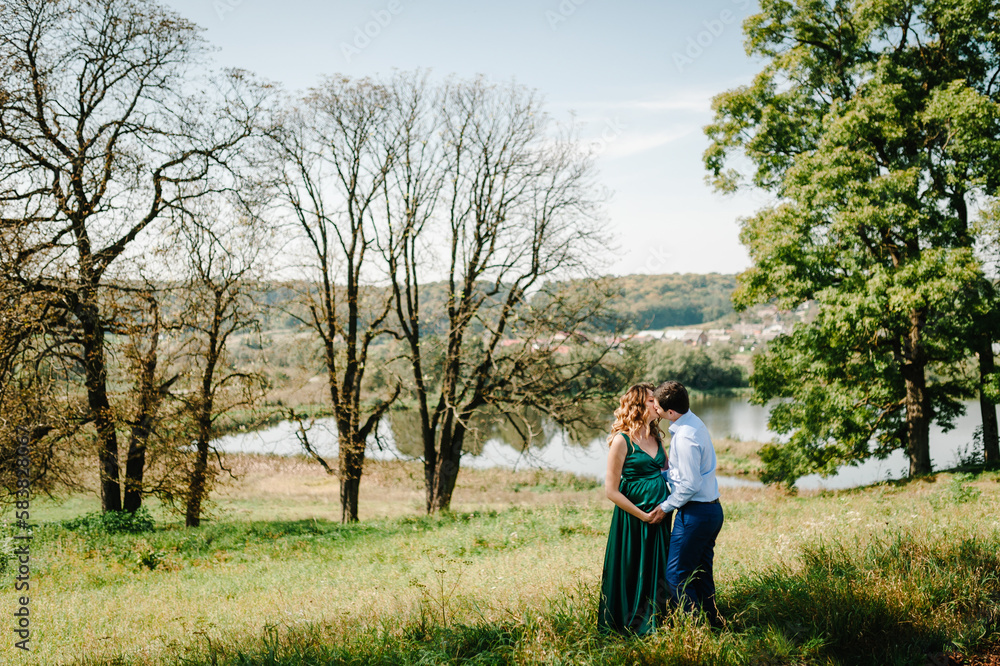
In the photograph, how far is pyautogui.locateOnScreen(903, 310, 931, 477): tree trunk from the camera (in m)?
14.4

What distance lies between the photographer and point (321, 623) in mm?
4699

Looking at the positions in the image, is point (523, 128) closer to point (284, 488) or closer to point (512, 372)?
point (512, 372)

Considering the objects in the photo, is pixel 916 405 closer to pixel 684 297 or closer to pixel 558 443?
pixel 558 443

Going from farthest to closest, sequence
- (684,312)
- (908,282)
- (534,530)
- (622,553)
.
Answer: (684,312), (908,282), (534,530), (622,553)

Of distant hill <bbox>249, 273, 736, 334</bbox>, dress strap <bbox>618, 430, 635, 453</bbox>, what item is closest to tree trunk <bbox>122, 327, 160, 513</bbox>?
dress strap <bbox>618, 430, 635, 453</bbox>

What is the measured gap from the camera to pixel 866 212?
12516mm

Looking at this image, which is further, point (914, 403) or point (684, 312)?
point (684, 312)

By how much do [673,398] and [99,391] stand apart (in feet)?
40.5

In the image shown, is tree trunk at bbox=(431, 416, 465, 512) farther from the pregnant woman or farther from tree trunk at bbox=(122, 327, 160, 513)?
the pregnant woman

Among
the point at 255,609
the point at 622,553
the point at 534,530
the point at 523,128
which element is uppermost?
the point at 523,128

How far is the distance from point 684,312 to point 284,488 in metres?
128

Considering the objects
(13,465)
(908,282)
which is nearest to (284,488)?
(13,465)

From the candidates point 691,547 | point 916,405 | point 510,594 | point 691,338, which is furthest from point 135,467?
point 691,338

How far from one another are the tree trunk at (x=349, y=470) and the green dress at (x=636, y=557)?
10510 millimetres
